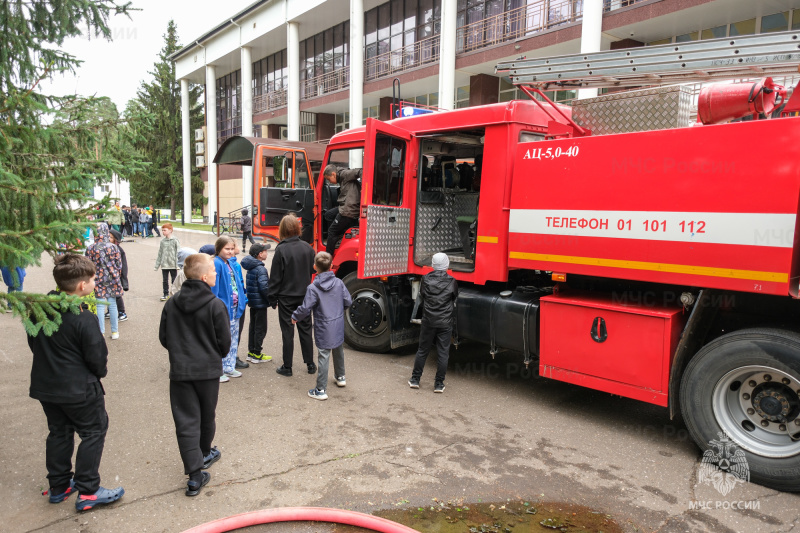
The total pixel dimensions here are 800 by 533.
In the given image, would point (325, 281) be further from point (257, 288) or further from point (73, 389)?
point (73, 389)

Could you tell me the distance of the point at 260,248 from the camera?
616 cm

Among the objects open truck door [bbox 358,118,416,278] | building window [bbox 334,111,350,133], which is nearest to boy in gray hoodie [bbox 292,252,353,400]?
open truck door [bbox 358,118,416,278]

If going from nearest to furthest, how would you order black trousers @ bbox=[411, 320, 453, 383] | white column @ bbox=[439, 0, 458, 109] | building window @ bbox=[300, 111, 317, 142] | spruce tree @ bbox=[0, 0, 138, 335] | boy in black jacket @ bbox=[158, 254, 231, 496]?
spruce tree @ bbox=[0, 0, 138, 335] → boy in black jacket @ bbox=[158, 254, 231, 496] → black trousers @ bbox=[411, 320, 453, 383] → white column @ bbox=[439, 0, 458, 109] → building window @ bbox=[300, 111, 317, 142]

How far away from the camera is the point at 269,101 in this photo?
3122cm

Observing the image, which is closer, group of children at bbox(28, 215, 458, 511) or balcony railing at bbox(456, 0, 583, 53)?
group of children at bbox(28, 215, 458, 511)

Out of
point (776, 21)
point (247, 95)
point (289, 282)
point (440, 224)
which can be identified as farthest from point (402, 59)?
point (289, 282)

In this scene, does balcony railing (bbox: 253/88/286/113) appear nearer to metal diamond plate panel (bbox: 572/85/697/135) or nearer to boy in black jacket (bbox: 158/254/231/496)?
metal diamond plate panel (bbox: 572/85/697/135)

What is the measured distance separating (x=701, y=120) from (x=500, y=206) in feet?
6.01

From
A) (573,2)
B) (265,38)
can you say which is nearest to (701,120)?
(573,2)

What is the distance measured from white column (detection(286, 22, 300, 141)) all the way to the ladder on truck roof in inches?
861

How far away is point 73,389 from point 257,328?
3250 mm

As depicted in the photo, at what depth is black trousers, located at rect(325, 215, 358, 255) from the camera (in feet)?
23.6

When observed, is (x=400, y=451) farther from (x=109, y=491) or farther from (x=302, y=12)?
(x=302, y=12)

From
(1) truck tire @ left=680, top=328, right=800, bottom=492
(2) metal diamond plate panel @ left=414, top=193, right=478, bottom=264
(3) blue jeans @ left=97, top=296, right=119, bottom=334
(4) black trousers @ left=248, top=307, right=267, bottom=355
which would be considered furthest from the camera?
(3) blue jeans @ left=97, top=296, right=119, bottom=334
